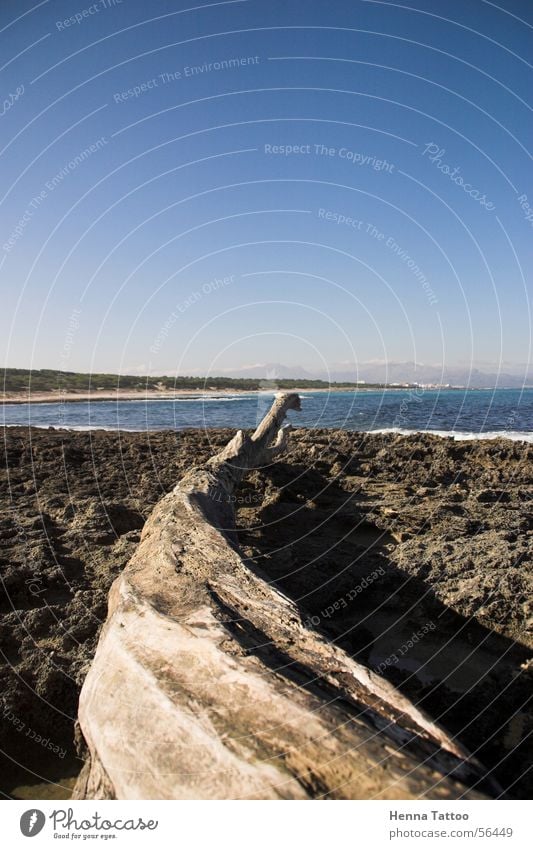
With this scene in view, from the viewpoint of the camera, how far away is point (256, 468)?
29.3 ft

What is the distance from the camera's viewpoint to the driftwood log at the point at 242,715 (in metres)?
1.87

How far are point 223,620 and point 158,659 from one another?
1.53 feet

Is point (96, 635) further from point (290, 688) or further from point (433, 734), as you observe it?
point (433, 734)
